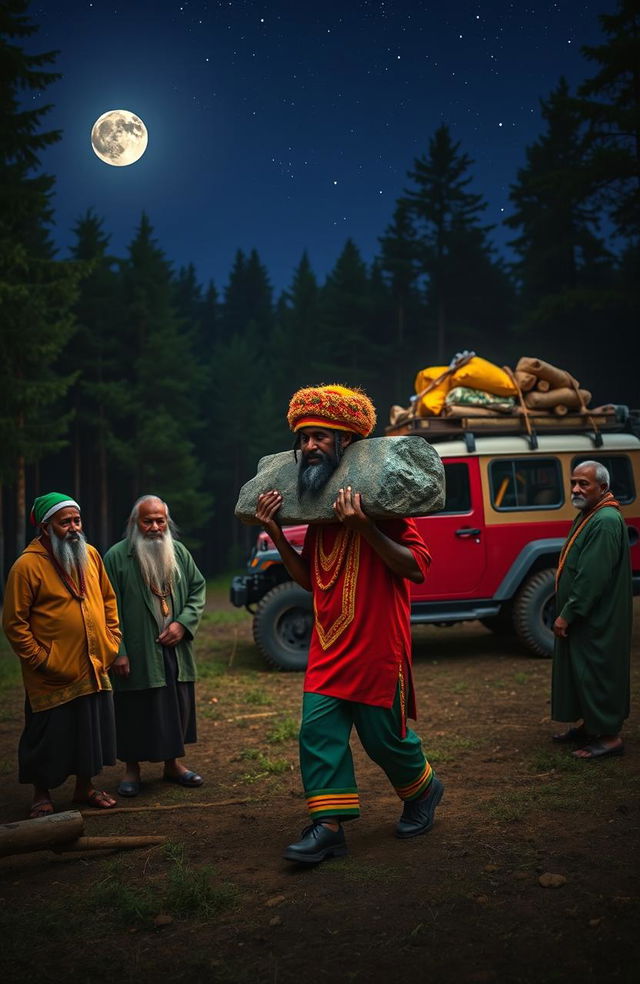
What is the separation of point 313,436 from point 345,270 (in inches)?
1481

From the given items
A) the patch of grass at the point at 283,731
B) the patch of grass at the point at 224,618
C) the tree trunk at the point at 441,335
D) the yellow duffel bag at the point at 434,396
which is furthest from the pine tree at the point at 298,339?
the patch of grass at the point at 283,731

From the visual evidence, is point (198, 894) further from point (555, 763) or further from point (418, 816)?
point (555, 763)

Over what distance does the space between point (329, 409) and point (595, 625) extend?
2.69 meters

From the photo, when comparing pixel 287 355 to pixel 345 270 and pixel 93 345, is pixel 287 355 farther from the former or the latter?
pixel 93 345

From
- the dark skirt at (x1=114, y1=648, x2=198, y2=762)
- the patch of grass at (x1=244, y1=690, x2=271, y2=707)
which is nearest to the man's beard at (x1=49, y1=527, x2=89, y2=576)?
the dark skirt at (x1=114, y1=648, x2=198, y2=762)

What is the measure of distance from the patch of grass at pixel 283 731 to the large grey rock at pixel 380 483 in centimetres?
294

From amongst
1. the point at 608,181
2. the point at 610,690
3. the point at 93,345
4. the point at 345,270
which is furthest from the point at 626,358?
the point at 610,690

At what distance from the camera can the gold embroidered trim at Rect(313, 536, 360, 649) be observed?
3.82 meters

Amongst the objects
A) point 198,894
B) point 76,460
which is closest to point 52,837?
point 198,894

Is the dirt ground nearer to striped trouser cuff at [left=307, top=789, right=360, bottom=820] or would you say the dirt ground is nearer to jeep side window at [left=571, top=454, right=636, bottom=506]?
striped trouser cuff at [left=307, top=789, right=360, bottom=820]

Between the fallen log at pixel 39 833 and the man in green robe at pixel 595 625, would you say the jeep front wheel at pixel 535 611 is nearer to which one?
the man in green robe at pixel 595 625

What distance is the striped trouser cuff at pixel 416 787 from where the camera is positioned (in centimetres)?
397

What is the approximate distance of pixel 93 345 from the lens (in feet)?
109

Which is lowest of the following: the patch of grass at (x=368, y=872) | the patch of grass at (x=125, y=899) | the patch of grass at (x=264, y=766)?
the patch of grass at (x=264, y=766)
